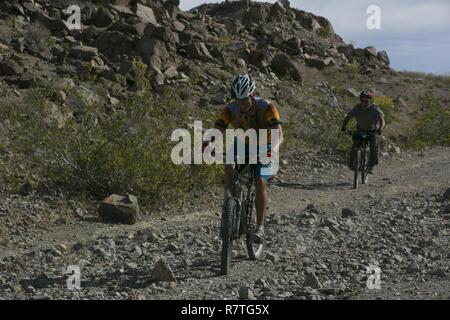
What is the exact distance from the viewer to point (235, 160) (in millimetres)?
7793

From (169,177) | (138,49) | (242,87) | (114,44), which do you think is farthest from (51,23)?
(242,87)

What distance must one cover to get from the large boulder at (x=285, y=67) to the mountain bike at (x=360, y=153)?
10.8 m

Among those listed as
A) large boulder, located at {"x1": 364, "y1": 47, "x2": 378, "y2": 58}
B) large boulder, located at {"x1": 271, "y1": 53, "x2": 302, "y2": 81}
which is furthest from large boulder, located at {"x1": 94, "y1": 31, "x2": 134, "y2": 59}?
large boulder, located at {"x1": 364, "y1": 47, "x2": 378, "y2": 58}

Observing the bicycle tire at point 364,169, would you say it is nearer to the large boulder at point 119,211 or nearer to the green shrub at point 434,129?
the large boulder at point 119,211

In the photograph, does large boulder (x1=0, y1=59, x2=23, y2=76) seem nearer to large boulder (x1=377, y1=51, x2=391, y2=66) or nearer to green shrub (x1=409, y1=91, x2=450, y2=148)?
green shrub (x1=409, y1=91, x2=450, y2=148)

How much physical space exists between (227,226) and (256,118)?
Result: 4.07 ft

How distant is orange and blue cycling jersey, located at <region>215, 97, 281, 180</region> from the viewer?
7.90 meters

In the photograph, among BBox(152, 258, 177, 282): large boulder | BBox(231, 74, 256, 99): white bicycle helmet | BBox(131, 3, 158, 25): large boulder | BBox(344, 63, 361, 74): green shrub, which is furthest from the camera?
BBox(344, 63, 361, 74): green shrub

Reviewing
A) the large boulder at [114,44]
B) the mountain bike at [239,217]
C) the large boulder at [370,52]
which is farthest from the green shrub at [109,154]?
the large boulder at [370,52]

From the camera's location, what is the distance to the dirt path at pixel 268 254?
7.13 metres

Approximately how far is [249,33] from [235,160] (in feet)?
74.9

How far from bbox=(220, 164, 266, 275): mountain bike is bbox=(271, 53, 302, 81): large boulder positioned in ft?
58.8

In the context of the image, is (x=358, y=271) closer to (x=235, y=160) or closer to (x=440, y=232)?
(x=235, y=160)

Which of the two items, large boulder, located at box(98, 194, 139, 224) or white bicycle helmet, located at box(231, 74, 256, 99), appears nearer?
white bicycle helmet, located at box(231, 74, 256, 99)
